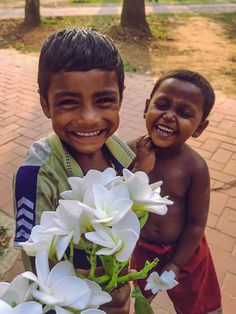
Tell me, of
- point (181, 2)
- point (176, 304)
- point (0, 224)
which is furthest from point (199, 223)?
point (181, 2)

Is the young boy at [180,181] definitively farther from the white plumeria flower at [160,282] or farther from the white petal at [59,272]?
A: the white petal at [59,272]

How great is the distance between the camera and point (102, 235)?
0.51 metres

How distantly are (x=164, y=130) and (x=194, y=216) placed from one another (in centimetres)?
40

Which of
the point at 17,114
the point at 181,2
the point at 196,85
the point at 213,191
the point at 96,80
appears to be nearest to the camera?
the point at 96,80

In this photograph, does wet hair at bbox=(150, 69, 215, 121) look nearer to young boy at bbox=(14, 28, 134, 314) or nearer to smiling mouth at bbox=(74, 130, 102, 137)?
young boy at bbox=(14, 28, 134, 314)

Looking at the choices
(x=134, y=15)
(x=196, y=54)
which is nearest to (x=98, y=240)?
(x=196, y=54)

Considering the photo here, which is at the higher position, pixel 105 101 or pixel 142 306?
pixel 105 101

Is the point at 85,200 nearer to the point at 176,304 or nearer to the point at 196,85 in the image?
the point at 196,85

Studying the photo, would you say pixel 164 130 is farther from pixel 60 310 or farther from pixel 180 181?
pixel 60 310

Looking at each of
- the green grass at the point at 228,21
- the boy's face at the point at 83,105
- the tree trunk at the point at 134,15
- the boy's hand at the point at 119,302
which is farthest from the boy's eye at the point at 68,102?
the green grass at the point at 228,21

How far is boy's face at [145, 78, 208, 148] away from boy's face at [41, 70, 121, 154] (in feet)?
1.07

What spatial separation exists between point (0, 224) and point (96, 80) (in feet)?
6.21

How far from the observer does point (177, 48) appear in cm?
820

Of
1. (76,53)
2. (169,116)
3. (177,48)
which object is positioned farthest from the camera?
(177,48)
